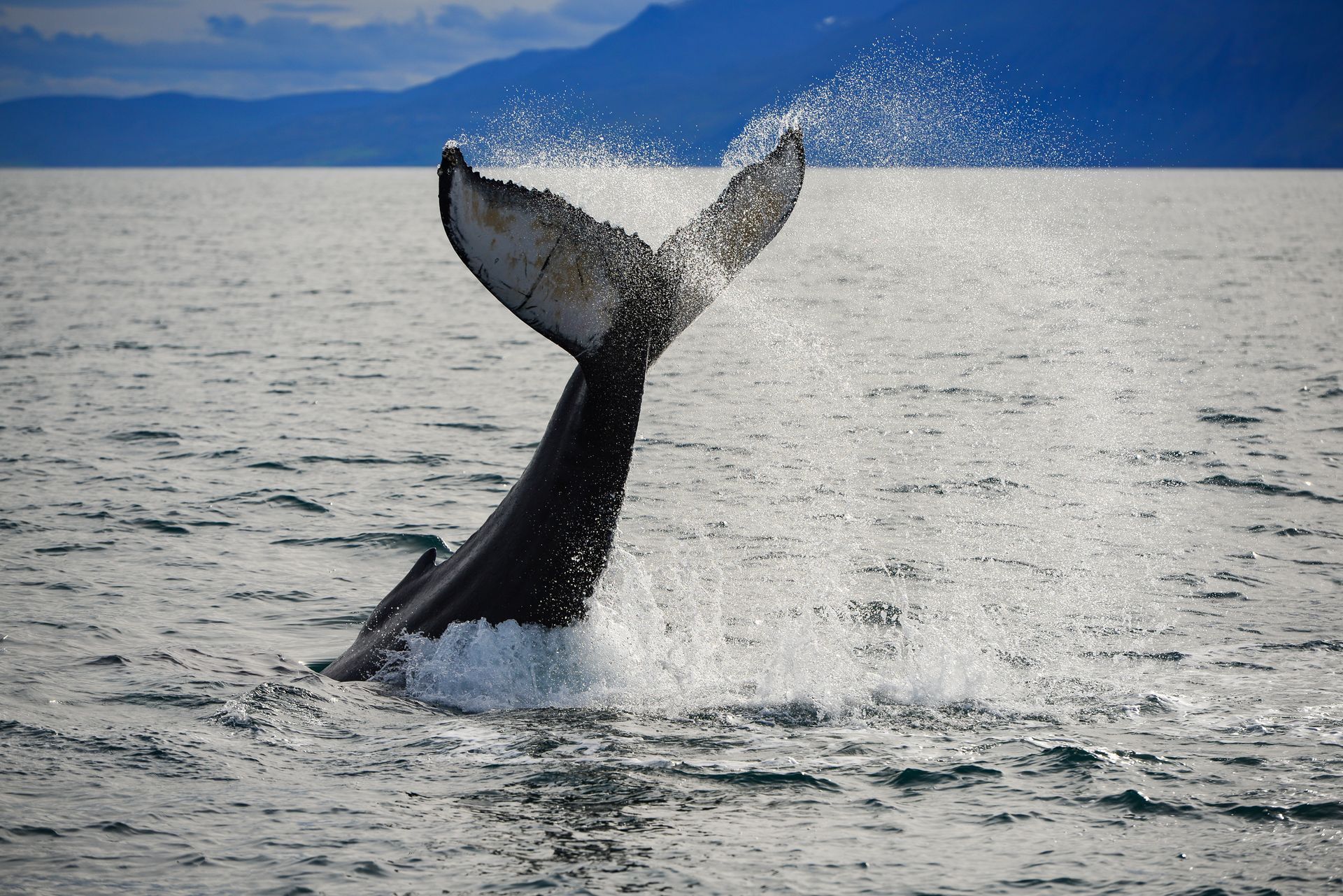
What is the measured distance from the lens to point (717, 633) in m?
9.88

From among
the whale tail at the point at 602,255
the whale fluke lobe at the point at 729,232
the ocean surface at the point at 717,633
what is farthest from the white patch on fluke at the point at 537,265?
the ocean surface at the point at 717,633

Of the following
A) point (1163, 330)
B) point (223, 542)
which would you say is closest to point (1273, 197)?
point (1163, 330)

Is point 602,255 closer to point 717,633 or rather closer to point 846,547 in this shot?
point 717,633

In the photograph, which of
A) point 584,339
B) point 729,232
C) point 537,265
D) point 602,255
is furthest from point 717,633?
point 537,265

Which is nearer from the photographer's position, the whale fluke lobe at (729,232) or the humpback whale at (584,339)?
the humpback whale at (584,339)

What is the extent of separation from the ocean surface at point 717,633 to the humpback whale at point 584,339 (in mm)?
330

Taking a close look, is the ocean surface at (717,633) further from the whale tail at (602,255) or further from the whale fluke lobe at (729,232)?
the whale fluke lobe at (729,232)

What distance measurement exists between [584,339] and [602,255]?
0.46 metres

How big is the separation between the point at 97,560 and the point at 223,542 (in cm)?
120

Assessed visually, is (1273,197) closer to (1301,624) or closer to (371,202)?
(371,202)

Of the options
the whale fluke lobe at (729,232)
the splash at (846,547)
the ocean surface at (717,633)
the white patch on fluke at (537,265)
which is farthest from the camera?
the splash at (846,547)

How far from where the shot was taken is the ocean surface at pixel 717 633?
21.5 ft

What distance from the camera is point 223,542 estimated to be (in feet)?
43.9

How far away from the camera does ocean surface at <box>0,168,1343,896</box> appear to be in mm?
6547
